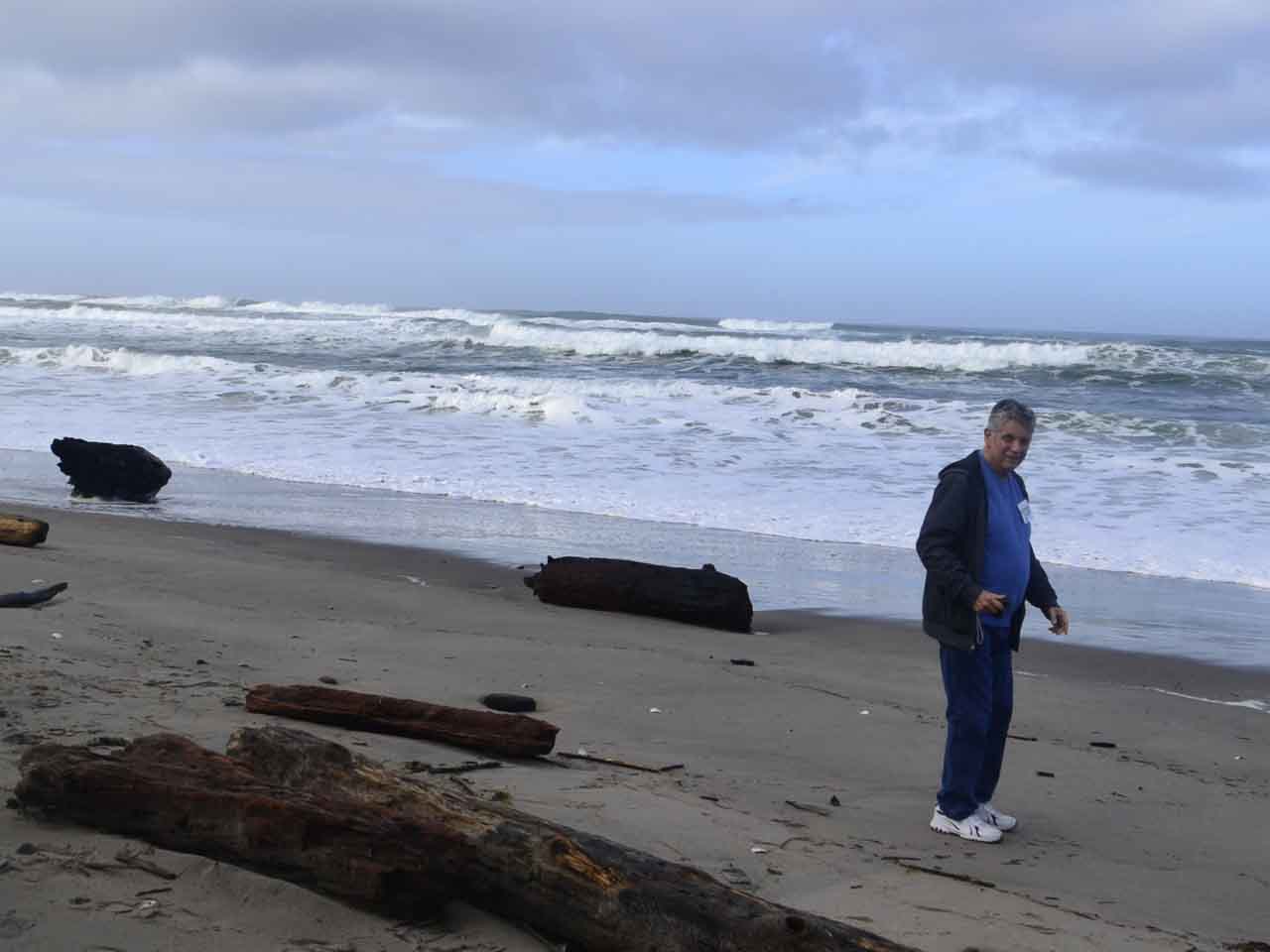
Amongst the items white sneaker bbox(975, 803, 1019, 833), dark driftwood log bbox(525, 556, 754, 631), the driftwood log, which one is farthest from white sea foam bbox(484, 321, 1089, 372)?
the driftwood log

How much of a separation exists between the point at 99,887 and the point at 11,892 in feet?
0.57

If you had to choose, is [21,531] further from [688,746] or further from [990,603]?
[990,603]

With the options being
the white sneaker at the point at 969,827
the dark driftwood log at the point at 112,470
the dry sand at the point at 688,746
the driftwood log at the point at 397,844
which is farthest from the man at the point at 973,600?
the dark driftwood log at the point at 112,470

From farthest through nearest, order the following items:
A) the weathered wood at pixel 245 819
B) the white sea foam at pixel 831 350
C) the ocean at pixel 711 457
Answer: the white sea foam at pixel 831 350
the ocean at pixel 711 457
the weathered wood at pixel 245 819

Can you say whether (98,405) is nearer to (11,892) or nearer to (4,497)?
(4,497)

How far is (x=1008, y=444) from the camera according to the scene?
A: 4703 millimetres

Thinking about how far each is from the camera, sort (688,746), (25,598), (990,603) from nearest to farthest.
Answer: (990,603) < (688,746) < (25,598)

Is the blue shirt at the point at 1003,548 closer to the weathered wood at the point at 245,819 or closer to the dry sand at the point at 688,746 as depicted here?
the dry sand at the point at 688,746

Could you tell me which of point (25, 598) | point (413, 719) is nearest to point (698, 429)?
point (25, 598)

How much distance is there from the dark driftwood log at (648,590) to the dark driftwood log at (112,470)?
17.1ft

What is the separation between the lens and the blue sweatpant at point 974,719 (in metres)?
4.66

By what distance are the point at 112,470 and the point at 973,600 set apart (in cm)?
972

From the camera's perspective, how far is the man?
4.64m

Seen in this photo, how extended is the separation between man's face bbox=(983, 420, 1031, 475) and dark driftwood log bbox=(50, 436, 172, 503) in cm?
943
